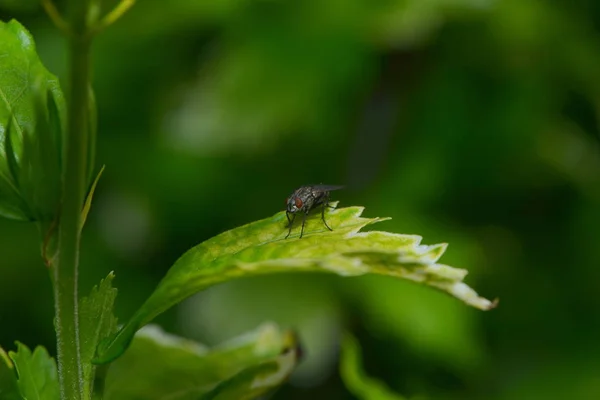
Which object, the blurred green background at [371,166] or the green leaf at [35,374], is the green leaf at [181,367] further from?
the blurred green background at [371,166]

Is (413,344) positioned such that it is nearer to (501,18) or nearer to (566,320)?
(566,320)

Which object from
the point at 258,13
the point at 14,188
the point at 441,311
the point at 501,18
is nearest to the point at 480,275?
the point at 441,311

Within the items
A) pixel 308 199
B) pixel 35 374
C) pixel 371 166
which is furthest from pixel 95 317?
pixel 371 166

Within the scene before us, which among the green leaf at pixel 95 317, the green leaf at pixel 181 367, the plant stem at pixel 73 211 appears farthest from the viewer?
the green leaf at pixel 181 367

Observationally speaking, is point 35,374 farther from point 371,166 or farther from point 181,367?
point 371,166

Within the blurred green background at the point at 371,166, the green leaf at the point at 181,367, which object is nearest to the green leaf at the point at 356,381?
the green leaf at the point at 181,367
